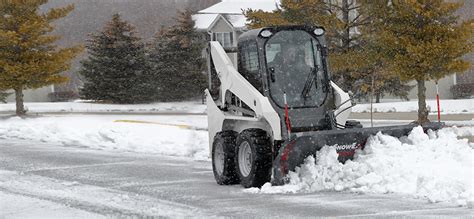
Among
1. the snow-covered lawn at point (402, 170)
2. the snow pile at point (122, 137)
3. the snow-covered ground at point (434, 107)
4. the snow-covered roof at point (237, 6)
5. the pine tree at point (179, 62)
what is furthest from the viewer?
the snow-covered roof at point (237, 6)

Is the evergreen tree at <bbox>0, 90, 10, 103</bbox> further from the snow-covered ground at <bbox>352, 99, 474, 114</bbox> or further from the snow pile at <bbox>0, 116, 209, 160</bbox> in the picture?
the snow pile at <bbox>0, 116, 209, 160</bbox>

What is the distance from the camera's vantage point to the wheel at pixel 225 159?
1162cm

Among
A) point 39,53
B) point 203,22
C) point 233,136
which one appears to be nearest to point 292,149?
point 233,136

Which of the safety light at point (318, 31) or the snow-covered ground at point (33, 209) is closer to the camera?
the snow-covered ground at point (33, 209)

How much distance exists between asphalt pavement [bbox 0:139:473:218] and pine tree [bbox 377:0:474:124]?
34.2 feet

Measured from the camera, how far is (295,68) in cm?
1141

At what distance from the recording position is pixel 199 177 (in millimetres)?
12859

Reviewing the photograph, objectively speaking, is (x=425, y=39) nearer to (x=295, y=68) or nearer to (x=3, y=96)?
(x=295, y=68)

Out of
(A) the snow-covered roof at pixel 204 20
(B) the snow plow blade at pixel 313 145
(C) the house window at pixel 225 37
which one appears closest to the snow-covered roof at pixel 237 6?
(A) the snow-covered roof at pixel 204 20

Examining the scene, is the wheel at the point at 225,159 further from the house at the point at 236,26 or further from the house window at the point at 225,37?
the house window at the point at 225,37

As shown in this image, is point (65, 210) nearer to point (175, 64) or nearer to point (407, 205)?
point (407, 205)

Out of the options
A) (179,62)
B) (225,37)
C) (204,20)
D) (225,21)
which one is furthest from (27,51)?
(204,20)

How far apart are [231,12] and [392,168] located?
51.8 metres

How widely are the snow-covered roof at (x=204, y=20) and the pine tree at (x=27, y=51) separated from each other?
25.9 meters
